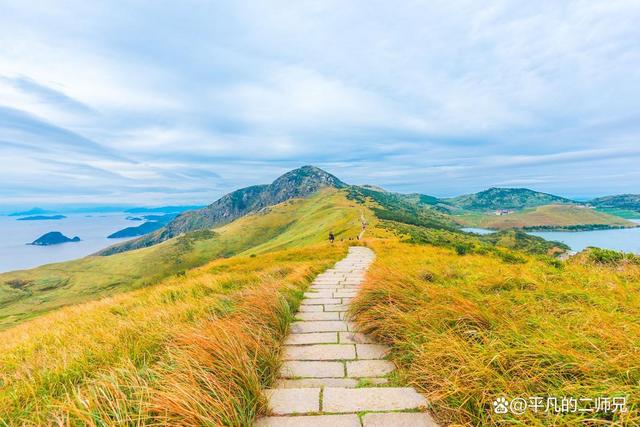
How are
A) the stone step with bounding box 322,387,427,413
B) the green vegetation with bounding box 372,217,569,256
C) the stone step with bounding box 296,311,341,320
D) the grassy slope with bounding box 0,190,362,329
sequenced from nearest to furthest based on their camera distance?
the stone step with bounding box 322,387,427,413, the stone step with bounding box 296,311,341,320, the green vegetation with bounding box 372,217,569,256, the grassy slope with bounding box 0,190,362,329

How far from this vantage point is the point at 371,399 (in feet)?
10.8

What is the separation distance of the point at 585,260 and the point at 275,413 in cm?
1586

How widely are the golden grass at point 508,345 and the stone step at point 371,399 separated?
173 mm

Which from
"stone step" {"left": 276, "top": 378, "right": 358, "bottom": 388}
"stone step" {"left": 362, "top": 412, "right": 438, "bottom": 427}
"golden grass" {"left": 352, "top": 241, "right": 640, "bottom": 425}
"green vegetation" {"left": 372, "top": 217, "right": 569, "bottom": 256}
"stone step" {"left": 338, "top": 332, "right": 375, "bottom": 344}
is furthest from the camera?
"green vegetation" {"left": 372, "top": 217, "right": 569, "bottom": 256}

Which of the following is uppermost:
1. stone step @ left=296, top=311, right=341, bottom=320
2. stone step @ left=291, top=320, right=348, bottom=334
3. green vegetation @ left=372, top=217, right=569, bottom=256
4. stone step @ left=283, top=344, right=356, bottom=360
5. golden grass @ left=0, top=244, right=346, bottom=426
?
golden grass @ left=0, top=244, right=346, bottom=426

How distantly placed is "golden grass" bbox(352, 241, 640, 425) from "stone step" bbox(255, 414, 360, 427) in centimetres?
87

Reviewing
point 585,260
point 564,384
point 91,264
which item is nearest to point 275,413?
point 564,384

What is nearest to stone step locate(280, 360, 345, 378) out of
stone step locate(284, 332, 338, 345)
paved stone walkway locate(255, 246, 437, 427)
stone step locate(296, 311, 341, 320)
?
paved stone walkway locate(255, 246, 437, 427)

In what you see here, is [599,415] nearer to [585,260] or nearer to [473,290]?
[473,290]

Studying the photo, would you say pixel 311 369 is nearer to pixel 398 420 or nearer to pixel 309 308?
pixel 398 420

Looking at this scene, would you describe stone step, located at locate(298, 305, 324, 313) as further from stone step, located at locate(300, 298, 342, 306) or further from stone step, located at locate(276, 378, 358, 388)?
stone step, located at locate(276, 378, 358, 388)

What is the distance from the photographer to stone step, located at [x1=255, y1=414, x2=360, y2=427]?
2.90 meters

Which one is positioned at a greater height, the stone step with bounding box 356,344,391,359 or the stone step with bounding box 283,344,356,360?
the stone step with bounding box 283,344,356,360

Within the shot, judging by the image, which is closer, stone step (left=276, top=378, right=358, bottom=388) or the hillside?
the hillside
